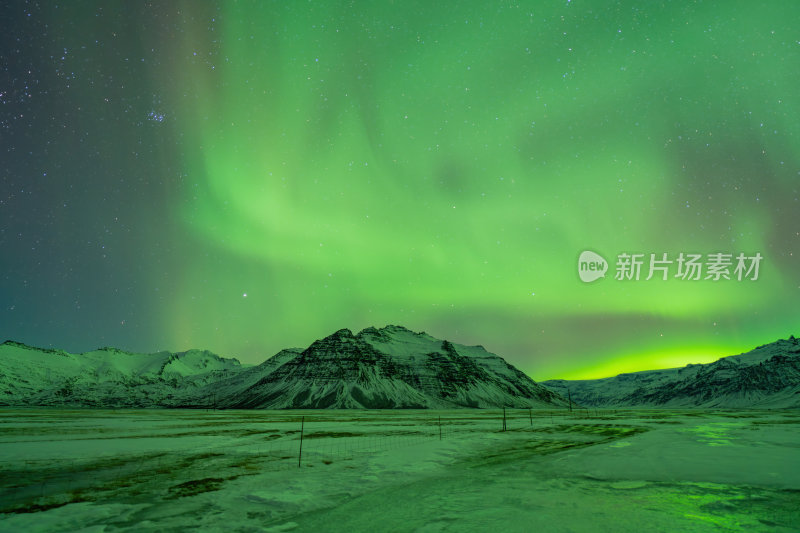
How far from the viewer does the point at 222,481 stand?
17141 millimetres

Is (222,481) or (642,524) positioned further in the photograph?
(222,481)

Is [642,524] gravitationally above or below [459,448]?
above

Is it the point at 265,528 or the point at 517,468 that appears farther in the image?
the point at 517,468

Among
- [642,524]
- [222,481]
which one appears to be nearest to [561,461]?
[642,524]

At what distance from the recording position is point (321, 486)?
1579 centimetres

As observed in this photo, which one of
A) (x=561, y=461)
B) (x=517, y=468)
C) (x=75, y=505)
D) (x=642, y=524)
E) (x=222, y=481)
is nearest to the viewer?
(x=642, y=524)

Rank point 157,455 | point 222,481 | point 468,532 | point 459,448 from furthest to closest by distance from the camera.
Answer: point 459,448 → point 157,455 → point 222,481 → point 468,532

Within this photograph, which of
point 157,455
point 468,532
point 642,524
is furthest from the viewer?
point 157,455

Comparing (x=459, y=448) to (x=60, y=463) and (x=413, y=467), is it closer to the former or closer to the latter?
(x=413, y=467)

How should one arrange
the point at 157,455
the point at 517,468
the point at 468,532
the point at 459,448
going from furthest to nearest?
the point at 459,448
the point at 157,455
the point at 517,468
the point at 468,532

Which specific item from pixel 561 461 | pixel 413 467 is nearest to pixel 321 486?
pixel 413 467

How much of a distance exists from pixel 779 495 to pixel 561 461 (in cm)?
964

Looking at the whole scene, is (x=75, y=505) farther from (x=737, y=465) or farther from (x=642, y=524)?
(x=737, y=465)

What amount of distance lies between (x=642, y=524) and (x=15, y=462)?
29791 mm
